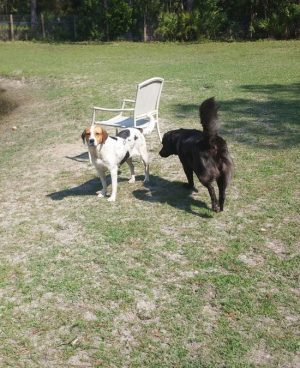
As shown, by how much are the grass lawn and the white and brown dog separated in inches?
14.4

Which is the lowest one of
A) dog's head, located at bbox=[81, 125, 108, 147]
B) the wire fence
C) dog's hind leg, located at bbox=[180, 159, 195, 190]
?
dog's hind leg, located at bbox=[180, 159, 195, 190]

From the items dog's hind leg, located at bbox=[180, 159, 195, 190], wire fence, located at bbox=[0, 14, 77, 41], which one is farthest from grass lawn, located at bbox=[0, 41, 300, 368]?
wire fence, located at bbox=[0, 14, 77, 41]

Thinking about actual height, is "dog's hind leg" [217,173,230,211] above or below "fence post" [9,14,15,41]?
below

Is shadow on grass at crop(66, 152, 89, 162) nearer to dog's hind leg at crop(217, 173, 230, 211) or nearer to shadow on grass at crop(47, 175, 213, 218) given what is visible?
shadow on grass at crop(47, 175, 213, 218)

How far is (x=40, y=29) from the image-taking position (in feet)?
104

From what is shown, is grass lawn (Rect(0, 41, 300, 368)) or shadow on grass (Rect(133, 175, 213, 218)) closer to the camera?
grass lawn (Rect(0, 41, 300, 368))

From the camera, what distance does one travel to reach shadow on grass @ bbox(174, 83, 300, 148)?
750 cm

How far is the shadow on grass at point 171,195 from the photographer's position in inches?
203

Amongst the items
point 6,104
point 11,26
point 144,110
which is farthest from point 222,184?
point 11,26

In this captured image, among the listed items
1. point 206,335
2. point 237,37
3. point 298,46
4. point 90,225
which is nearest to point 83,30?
point 237,37

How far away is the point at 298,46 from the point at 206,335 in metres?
20.5

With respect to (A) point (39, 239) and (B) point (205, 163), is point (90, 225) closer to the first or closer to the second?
(A) point (39, 239)

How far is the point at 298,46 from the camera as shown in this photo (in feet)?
69.4

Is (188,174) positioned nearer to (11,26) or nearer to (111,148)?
(111,148)
